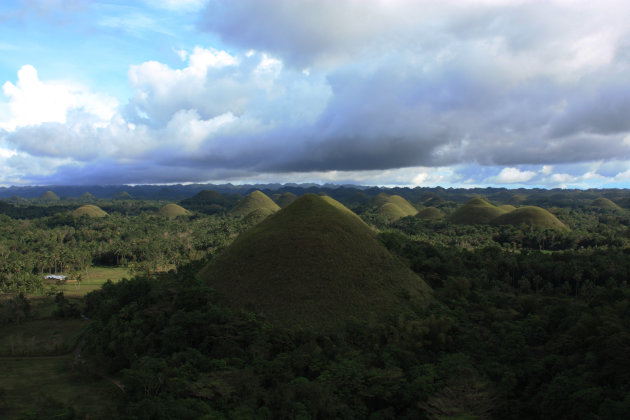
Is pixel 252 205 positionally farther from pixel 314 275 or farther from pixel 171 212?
pixel 314 275

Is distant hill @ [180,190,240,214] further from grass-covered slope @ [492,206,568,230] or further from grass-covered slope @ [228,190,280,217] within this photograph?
grass-covered slope @ [492,206,568,230]

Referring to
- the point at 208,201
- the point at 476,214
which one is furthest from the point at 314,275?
the point at 208,201

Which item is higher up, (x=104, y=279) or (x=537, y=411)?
(x=537, y=411)

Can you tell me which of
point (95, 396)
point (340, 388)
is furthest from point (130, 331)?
point (340, 388)

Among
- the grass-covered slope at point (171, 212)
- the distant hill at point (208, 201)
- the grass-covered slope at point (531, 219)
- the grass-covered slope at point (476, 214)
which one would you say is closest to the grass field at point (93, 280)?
the grass-covered slope at point (171, 212)

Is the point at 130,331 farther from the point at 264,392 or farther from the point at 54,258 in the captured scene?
the point at 54,258

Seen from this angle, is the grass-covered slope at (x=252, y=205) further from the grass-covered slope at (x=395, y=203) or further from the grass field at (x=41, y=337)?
the grass field at (x=41, y=337)

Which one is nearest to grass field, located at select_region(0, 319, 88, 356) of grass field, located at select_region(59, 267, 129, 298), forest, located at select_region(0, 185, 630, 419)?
forest, located at select_region(0, 185, 630, 419)
